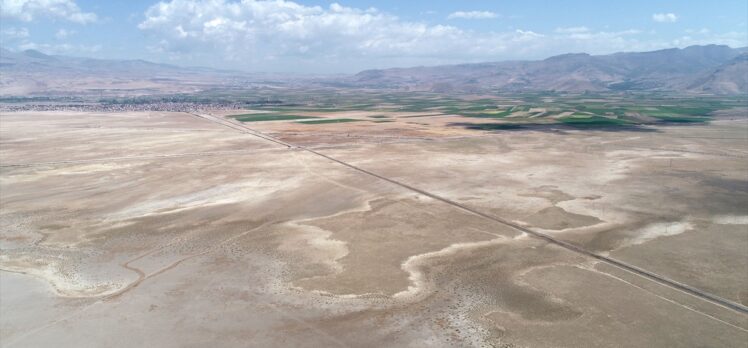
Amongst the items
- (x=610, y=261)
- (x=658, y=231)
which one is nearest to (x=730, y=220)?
(x=658, y=231)

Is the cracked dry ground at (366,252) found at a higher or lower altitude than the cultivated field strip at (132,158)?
lower

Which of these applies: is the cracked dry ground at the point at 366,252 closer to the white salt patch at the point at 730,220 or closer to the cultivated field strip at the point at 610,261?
the white salt patch at the point at 730,220

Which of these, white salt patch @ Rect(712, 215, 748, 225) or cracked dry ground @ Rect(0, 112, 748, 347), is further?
white salt patch @ Rect(712, 215, 748, 225)

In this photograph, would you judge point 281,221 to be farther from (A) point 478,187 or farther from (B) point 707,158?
(B) point 707,158

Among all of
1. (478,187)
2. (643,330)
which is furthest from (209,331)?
(478,187)

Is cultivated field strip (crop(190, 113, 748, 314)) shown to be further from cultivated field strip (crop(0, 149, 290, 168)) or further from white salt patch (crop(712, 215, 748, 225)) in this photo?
cultivated field strip (crop(0, 149, 290, 168))

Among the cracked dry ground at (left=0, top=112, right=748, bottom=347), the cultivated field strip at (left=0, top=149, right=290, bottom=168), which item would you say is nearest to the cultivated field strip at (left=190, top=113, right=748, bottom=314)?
Answer: the cracked dry ground at (left=0, top=112, right=748, bottom=347)

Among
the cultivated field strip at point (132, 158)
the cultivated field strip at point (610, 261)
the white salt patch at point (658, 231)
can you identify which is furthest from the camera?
the cultivated field strip at point (132, 158)

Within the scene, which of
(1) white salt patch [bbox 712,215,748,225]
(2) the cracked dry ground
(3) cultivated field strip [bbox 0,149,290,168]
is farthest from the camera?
(3) cultivated field strip [bbox 0,149,290,168]

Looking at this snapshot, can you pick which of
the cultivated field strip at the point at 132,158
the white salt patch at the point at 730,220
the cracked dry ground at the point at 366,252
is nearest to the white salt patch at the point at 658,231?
the cracked dry ground at the point at 366,252
